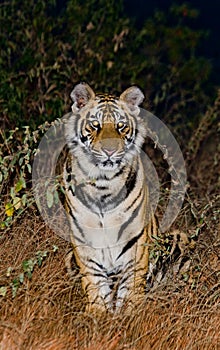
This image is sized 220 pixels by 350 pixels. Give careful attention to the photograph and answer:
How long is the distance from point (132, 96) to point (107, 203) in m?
0.57

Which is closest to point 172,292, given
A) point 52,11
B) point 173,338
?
point 173,338

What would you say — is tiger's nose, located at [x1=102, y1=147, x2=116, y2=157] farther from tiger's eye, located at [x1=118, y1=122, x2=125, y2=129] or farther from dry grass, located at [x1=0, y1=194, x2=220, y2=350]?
dry grass, located at [x1=0, y1=194, x2=220, y2=350]

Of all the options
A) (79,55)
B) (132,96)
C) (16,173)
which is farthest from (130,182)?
(79,55)

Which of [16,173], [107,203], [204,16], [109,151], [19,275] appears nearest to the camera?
[19,275]

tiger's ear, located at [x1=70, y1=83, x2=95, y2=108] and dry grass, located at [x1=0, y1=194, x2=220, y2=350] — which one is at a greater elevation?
tiger's ear, located at [x1=70, y1=83, x2=95, y2=108]

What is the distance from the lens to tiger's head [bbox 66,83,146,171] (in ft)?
15.2

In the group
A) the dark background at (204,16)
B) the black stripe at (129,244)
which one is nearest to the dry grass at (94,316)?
the black stripe at (129,244)

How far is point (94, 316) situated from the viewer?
13.5 ft

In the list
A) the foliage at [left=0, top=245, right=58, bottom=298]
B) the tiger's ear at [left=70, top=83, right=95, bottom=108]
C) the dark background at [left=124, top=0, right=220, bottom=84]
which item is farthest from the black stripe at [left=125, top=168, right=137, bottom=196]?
the dark background at [left=124, top=0, right=220, bottom=84]

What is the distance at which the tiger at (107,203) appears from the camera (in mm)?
4641

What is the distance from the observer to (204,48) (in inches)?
349

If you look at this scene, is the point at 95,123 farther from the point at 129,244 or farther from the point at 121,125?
the point at 129,244

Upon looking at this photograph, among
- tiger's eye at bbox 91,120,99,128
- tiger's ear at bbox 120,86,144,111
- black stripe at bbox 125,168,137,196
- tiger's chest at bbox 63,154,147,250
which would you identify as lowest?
tiger's chest at bbox 63,154,147,250

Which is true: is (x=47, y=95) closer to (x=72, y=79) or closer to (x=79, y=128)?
(x=72, y=79)
